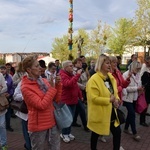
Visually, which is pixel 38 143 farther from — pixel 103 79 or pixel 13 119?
pixel 13 119

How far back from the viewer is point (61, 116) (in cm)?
351

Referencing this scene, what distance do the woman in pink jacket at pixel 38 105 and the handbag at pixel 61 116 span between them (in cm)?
6

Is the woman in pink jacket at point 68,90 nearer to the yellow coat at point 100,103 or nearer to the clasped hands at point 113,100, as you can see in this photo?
the yellow coat at point 100,103

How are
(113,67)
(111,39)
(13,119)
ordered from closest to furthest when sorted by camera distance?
(113,67) → (13,119) → (111,39)

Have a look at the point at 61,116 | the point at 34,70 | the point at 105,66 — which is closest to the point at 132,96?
the point at 105,66

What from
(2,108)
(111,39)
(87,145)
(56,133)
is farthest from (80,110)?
(111,39)

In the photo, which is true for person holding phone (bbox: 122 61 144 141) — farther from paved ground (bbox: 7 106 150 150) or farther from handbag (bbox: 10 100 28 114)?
handbag (bbox: 10 100 28 114)

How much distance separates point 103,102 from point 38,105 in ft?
4.32

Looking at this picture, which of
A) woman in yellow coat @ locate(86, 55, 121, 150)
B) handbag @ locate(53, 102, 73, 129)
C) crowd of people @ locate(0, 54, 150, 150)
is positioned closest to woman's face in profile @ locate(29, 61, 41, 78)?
crowd of people @ locate(0, 54, 150, 150)

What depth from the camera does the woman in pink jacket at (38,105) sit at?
3270 mm

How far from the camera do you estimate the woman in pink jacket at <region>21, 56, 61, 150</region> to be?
3.27 metres

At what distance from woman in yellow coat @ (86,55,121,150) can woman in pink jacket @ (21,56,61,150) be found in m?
0.95

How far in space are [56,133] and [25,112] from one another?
95cm

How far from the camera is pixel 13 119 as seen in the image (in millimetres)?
8312
